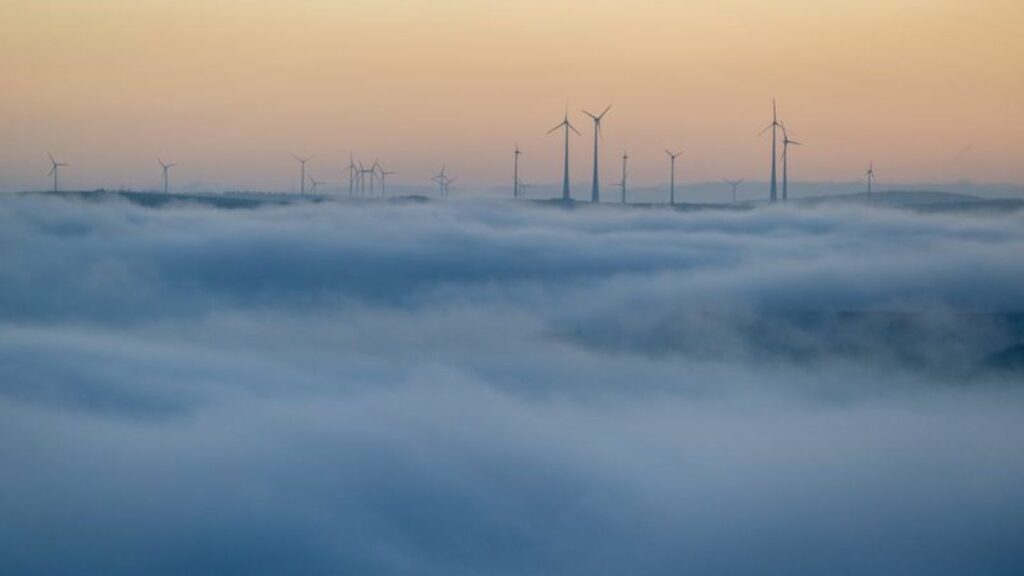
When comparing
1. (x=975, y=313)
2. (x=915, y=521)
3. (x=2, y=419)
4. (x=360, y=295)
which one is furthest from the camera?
(x=360, y=295)

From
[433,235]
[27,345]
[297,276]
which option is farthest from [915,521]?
[433,235]

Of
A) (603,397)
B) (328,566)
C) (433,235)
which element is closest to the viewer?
(328,566)

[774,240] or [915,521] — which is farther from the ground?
[774,240]

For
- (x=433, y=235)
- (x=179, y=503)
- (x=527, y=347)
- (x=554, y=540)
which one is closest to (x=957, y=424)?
(x=554, y=540)

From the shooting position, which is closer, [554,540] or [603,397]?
[554,540]

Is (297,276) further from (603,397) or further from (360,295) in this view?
(603,397)

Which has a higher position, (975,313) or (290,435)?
(975,313)

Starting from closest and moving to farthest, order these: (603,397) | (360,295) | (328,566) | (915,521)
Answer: (328,566), (915,521), (603,397), (360,295)

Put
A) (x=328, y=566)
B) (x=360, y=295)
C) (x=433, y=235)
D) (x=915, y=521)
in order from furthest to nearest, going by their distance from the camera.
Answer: (x=433, y=235) → (x=360, y=295) → (x=915, y=521) → (x=328, y=566)

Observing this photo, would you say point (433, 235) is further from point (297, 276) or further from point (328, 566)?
point (328, 566)
